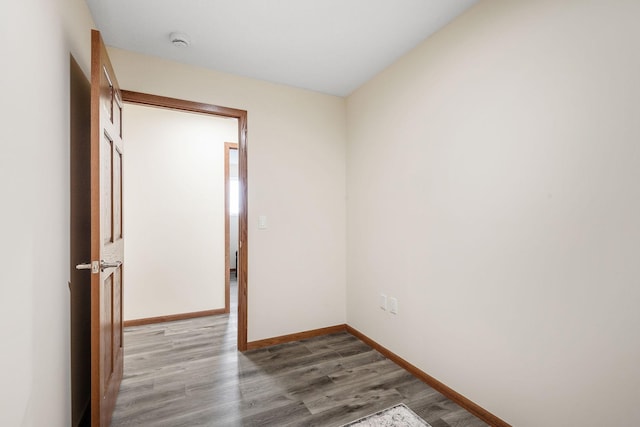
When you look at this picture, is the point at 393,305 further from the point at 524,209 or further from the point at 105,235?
the point at 105,235

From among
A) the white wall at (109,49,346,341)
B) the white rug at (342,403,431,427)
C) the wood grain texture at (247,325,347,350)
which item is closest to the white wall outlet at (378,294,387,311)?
the white wall at (109,49,346,341)

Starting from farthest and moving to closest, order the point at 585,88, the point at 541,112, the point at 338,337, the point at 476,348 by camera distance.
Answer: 1. the point at 338,337
2. the point at 476,348
3. the point at 541,112
4. the point at 585,88

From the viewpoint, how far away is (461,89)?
1973 mm

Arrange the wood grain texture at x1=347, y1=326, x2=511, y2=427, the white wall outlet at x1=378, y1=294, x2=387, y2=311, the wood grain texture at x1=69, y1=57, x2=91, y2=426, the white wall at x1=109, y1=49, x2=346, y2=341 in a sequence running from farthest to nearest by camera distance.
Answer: the white wall at x1=109, y1=49, x2=346, y2=341, the white wall outlet at x1=378, y1=294, x2=387, y2=311, the wood grain texture at x1=347, y1=326, x2=511, y2=427, the wood grain texture at x1=69, y1=57, x2=91, y2=426

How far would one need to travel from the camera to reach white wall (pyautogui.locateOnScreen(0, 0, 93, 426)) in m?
0.98

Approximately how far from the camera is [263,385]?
2199mm

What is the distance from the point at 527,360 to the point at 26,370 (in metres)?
2.23

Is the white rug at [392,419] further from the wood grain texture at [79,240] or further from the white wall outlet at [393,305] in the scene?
the wood grain texture at [79,240]

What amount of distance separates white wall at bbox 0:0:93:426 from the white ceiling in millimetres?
549

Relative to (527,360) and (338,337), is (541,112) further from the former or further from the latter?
(338,337)

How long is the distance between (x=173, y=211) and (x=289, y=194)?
1530 millimetres

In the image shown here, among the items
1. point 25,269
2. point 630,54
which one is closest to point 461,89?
point 630,54

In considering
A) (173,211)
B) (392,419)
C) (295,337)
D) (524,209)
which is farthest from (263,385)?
(173,211)

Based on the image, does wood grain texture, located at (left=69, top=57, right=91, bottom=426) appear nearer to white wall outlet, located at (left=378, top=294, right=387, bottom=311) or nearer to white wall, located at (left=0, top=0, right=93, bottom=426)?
white wall, located at (left=0, top=0, right=93, bottom=426)
